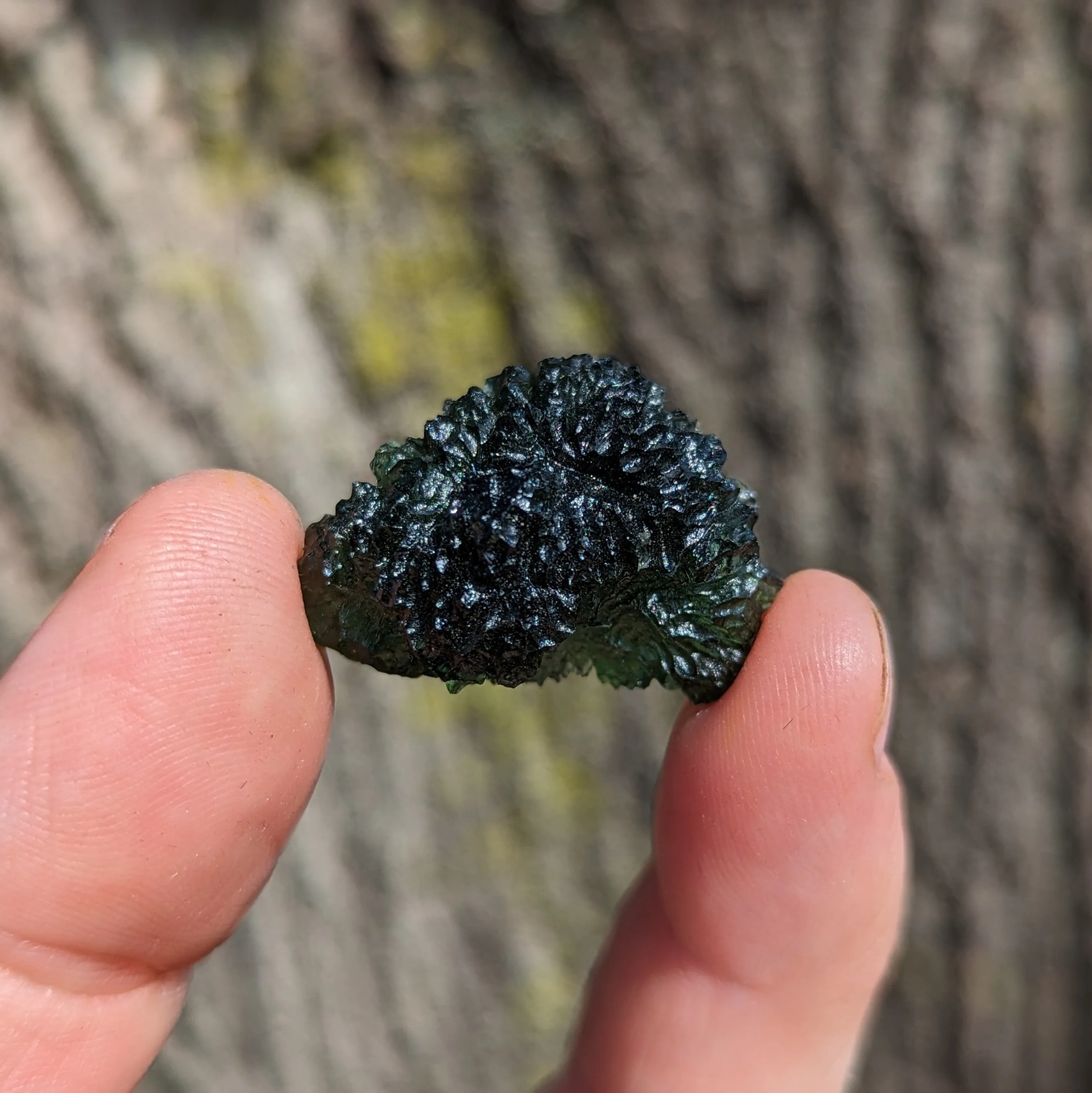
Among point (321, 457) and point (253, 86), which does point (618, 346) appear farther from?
point (253, 86)

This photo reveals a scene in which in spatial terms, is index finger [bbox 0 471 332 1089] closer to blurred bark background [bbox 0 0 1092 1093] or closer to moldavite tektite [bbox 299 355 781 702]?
moldavite tektite [bbox 299 355 781 702]

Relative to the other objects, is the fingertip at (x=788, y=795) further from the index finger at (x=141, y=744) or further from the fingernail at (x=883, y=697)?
the index finger at (x=141, y=744)

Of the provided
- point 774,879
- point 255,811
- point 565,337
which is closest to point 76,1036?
point 255,811

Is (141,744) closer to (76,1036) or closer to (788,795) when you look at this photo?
(76,1036)

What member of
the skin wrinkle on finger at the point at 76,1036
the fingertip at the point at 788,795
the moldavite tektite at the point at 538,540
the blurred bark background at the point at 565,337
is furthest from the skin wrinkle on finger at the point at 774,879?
the blurred bark background at the point at 565,337

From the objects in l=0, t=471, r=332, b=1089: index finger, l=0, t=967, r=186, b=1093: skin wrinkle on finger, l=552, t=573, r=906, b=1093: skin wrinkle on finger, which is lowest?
l=552, t=573, r=906, b=1093: skin wrinkle on finger

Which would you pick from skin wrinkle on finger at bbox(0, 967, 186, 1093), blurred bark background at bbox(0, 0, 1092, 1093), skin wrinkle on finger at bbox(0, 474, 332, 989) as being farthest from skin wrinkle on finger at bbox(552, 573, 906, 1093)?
blurred bark background at bbox(0, 0, 1092, 1093)

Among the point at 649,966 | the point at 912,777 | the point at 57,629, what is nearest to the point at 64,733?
the point at 57,629
